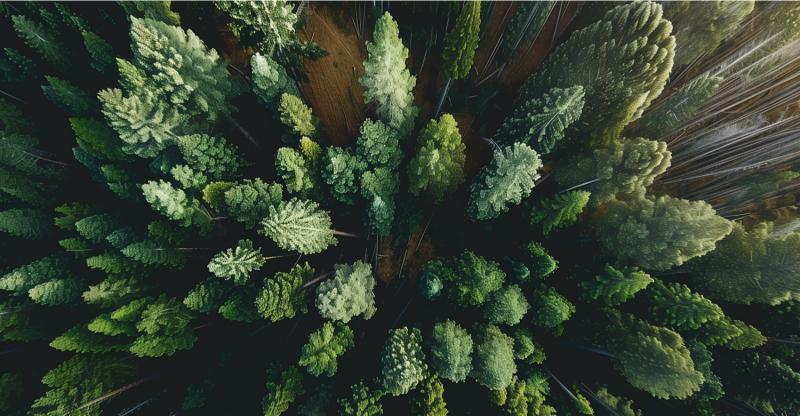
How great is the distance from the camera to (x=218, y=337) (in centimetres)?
1766

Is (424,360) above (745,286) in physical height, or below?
below

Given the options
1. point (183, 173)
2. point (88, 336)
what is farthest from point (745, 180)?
point (88, 336)

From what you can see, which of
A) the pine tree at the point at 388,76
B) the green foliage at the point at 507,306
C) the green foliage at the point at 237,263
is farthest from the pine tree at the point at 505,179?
the green foliage at the point at 237,263

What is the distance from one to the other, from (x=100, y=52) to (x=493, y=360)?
793 inches

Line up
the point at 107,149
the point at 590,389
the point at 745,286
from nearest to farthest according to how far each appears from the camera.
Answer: the point at 745,286 → the point at 107,149 → the point at 590,389

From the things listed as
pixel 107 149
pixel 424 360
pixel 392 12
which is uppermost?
pixel 392 12

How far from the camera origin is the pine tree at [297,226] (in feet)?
44.3

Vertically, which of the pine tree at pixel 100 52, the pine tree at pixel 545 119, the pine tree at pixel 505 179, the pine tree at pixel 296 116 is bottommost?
the pine tree at pixel 505 179

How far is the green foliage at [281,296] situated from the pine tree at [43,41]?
13.0 meters

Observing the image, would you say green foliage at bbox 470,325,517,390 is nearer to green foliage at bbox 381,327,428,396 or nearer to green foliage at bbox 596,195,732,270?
green foliage at bbox 381,327,428,396

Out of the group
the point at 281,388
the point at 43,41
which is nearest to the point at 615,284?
the point at 281,388

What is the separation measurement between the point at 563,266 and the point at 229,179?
16.0 metres

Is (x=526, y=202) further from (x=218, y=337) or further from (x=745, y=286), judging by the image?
(x=218, y=337)

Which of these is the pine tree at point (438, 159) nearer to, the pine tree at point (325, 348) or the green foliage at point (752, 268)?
the pine tree at point (325, 348)
